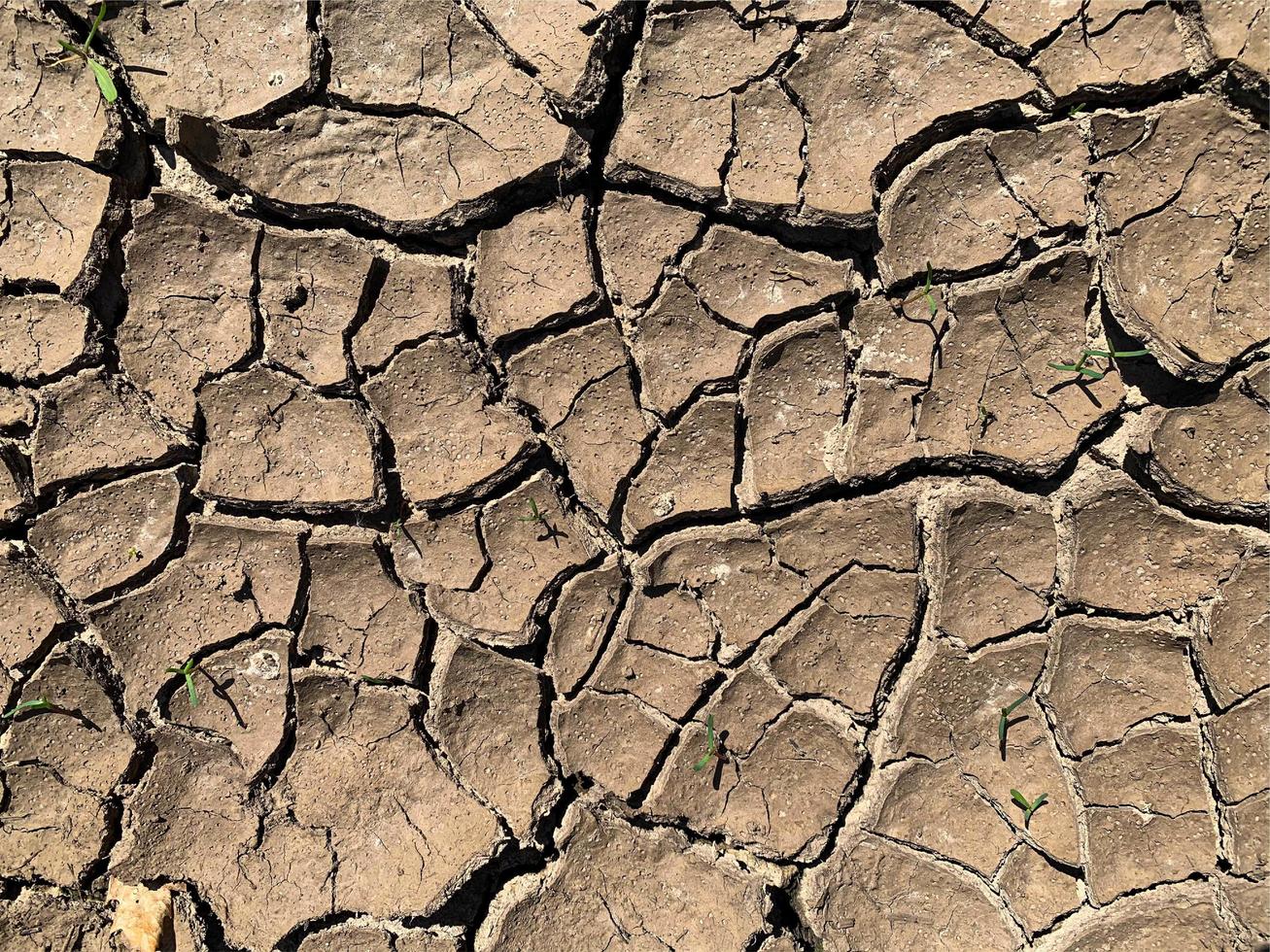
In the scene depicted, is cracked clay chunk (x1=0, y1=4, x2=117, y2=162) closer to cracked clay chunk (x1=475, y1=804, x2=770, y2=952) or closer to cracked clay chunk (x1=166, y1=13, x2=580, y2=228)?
cracked clay chunk (x1=166, y1=13, x2=580, y2=228)

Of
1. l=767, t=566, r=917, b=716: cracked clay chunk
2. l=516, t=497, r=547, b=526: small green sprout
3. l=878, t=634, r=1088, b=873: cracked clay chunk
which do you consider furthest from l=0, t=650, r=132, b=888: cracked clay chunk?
l=878, t=634, r=1088, b=873: cracked clay chunk

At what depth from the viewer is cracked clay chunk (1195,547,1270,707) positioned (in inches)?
72.2

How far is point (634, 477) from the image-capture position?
1.95 metres

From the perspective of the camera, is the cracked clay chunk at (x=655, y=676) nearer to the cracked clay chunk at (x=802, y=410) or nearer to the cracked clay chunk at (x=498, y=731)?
the cracked clay chunk at (x=498, y=731)

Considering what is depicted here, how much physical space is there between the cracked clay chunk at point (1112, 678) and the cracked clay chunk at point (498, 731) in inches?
47.6

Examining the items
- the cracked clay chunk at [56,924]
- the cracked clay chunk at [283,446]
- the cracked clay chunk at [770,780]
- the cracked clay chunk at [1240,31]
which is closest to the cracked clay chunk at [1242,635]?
the cracked clay chunk at [770,780]

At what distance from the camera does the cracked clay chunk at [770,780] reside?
6.26 feet

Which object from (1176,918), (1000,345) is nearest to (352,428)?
(1000,345)

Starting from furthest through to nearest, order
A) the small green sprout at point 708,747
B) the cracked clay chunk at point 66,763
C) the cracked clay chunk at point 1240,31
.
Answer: the cracked clay chunk at point 66,763
the small green sprout at point 708,747
the cracked clay chunk at point 1240,31

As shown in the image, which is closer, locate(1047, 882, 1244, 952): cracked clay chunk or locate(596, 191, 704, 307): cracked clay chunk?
locate(1047, 882, 1244, 952): cracked clay chunk

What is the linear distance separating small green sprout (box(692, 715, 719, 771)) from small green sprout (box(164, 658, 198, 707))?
1214 millimetres

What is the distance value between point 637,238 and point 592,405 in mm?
421

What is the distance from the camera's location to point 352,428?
6.47ft

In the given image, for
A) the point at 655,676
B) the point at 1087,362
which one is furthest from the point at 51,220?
the point at 1087,362
